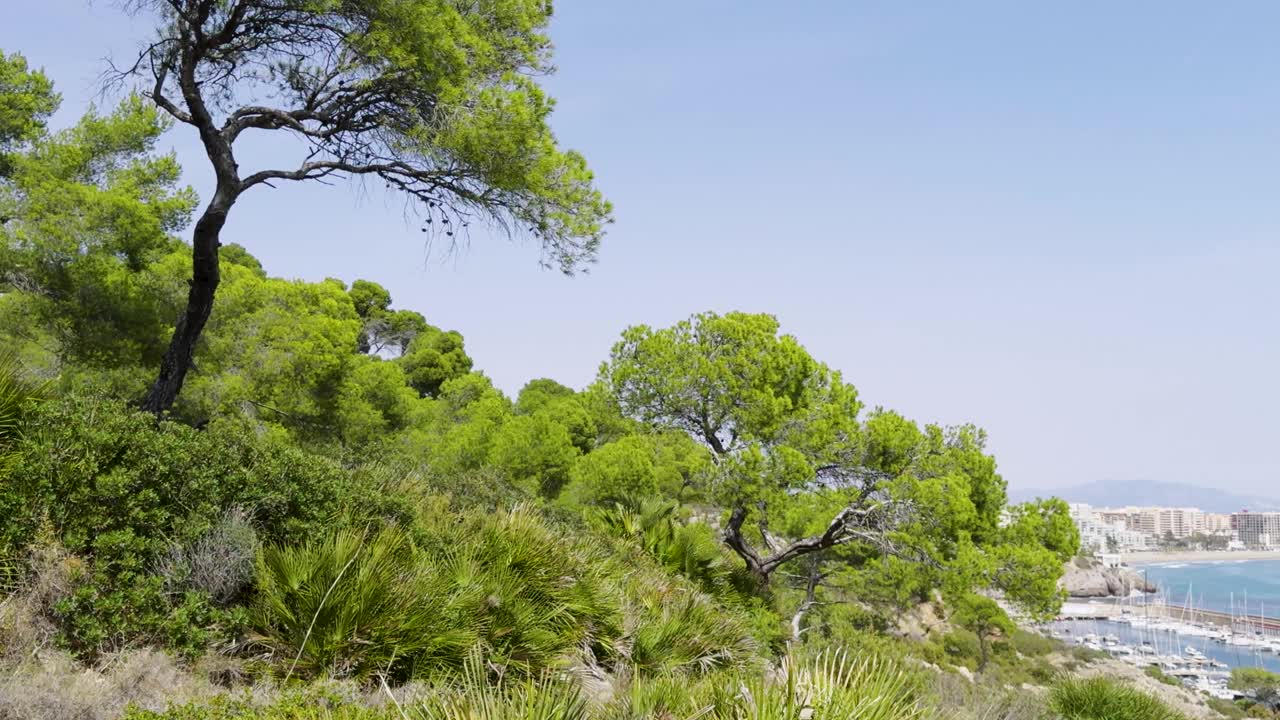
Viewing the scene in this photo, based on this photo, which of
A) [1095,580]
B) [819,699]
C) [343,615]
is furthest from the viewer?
[1095,580]

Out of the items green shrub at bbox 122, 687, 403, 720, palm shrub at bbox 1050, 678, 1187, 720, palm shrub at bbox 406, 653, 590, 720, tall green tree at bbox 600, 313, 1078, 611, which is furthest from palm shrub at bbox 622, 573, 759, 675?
tall green tree at bbox 600, 313, 1078, 611

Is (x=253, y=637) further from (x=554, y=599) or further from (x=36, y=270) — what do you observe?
(x=36, y=270)

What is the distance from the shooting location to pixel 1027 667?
50.2 meters

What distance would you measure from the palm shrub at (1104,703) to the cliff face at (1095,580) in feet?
456

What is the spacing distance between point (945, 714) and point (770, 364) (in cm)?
1735

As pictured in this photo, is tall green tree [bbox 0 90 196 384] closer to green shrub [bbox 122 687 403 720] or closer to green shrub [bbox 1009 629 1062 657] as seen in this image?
green shrub [bbox 122 687 403 720]

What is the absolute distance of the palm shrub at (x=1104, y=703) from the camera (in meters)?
11.6

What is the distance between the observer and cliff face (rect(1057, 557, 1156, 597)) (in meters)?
139

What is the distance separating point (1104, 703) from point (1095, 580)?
151 m

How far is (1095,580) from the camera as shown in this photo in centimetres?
14188

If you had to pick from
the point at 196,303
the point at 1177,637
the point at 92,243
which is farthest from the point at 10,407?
the point at 1177,637

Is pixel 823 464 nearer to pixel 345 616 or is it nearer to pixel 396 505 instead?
pixel 396 505

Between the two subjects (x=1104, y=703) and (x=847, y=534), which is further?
(x=847, y=534)

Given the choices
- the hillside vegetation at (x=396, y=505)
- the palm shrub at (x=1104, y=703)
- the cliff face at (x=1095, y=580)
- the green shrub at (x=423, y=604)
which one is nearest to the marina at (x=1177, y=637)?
the cliff face at (x=1095, y=580)
